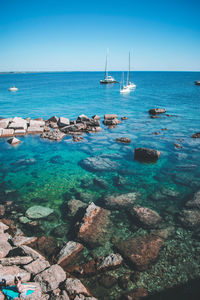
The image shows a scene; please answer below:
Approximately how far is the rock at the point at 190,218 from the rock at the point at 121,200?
2.57m

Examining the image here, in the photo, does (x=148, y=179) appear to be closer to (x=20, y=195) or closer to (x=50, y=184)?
(x=50, y=184)

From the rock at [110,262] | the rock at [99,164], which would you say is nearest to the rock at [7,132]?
the rock at [99,164]

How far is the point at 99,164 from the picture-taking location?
50.3 ft

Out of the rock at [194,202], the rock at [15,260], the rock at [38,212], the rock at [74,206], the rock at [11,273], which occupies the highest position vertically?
the rock at [11,273]

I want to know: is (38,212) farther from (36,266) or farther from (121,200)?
(121,200)

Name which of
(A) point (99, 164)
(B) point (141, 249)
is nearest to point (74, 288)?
(B) point (141, 249)

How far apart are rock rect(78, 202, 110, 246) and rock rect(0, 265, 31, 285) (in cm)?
284

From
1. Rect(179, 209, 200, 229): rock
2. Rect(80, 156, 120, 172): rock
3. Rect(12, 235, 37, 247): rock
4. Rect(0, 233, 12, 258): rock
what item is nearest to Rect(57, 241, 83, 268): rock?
Rect(12, 235, 37, 247): rock

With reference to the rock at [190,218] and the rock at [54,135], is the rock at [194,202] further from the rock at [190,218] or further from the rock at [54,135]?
the rock at [54,135]

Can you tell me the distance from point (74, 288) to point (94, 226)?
3.20 m

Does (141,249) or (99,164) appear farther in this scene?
(99,164)

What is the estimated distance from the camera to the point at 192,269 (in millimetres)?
7109

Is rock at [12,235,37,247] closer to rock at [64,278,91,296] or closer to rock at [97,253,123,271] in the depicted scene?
rock at [64,278,91,296]

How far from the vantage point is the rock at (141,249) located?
7.26 meters
